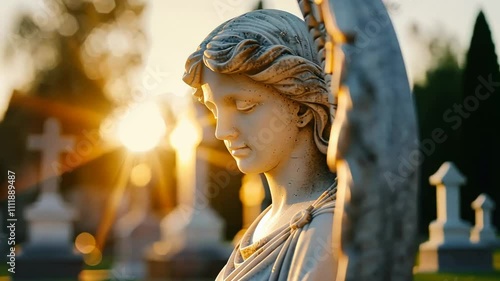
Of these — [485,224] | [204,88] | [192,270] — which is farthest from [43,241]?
[204,88]

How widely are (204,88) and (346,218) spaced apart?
1.19 metres

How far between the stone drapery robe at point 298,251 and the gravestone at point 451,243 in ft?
46.9

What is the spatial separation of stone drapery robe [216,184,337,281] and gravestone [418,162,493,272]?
14285 millimetres

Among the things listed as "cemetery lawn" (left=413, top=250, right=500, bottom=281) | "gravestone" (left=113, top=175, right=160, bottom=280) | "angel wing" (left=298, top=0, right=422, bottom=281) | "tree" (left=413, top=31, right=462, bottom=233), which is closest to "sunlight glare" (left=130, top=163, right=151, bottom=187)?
"gravestone" (left=113, top=175, right=160, bottom=280)

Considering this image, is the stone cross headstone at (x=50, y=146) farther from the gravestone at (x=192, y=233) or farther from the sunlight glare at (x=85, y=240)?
the sunlight glare at (x=85, y=240)

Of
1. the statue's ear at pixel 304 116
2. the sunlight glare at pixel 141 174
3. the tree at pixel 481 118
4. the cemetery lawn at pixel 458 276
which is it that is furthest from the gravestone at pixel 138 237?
the statue's ear at pixel 304 116

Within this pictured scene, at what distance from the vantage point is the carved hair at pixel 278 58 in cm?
225

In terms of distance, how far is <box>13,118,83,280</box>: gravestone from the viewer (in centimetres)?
1742

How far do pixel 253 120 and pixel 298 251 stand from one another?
0.44m

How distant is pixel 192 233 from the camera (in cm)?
1598

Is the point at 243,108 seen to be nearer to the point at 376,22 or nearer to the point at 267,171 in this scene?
the point at 267,171

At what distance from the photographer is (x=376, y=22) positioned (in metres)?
1.41

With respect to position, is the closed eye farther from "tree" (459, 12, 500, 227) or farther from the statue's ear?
"tree" (459, 12, 500, 227)

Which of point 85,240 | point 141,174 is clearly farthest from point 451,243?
point 85,240
